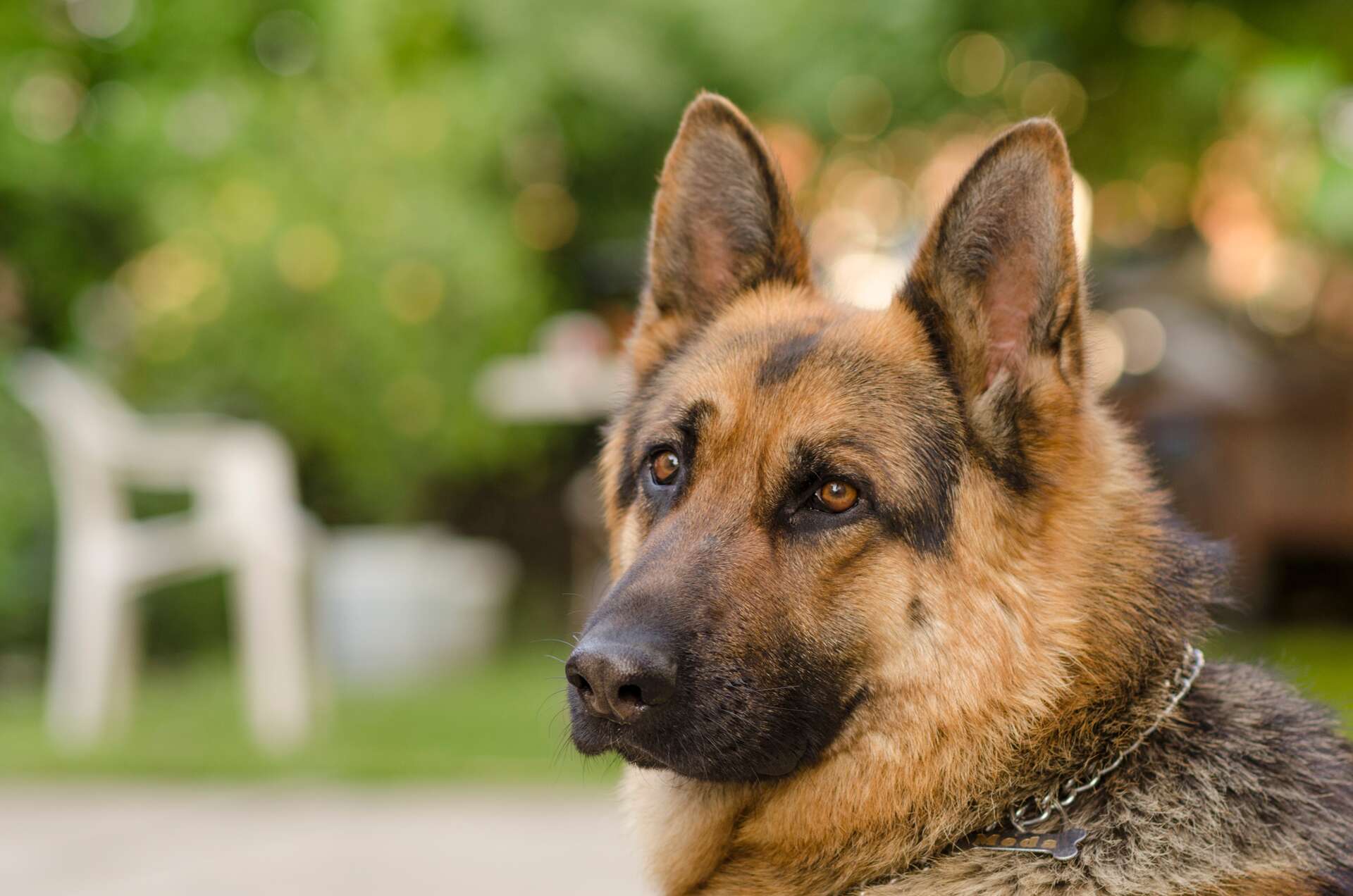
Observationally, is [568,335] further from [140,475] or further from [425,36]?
[425,36]

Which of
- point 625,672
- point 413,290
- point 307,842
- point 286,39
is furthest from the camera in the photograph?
point 286,39

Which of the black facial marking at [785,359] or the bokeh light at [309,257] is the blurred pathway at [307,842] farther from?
the bokeh light at [309,257]

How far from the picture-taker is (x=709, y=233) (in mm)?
3100

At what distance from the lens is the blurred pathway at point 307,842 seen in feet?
16.4

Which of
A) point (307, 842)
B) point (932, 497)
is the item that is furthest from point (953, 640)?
point (307, 842)

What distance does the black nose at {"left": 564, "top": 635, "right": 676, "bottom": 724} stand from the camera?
2.25 metres

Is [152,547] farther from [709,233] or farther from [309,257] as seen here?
[709,233]

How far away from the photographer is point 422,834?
18.5ft

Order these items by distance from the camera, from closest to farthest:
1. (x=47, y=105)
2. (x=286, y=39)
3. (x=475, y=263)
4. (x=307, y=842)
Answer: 1. (x=307, y=842)
2. (x=475, y=263)
3. (x=47, y=105)
4. (x=286, y=39)

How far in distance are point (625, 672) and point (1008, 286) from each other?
3.59ft

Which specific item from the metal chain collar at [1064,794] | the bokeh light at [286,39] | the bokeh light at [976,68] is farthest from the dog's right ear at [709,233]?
the bokeh light at [286,39]

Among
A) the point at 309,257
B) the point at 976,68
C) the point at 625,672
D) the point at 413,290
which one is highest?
the point at 976,68

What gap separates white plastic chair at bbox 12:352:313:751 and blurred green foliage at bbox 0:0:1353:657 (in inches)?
85.1

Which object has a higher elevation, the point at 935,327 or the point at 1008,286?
the point at 1008,286
